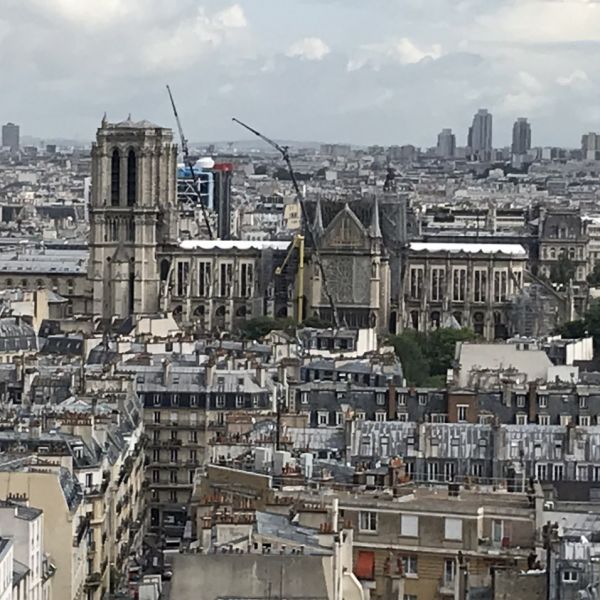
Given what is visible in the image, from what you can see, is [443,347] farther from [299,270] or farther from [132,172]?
[132,172]

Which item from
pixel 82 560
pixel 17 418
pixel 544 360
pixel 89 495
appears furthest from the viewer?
pixel 544 360

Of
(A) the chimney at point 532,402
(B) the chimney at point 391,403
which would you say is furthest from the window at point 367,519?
(A) the chimney at point 532,402

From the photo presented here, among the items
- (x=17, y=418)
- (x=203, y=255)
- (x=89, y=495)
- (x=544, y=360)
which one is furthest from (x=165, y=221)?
(x=89, y=495)

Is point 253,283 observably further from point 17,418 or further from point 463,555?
point 463,555

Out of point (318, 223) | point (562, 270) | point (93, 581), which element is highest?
point (318, 223)

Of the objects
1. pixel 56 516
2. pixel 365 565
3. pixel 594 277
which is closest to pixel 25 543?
pixel 365 565

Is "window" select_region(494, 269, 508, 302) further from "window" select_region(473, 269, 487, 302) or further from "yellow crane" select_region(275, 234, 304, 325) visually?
"yellow crane" select_region(275, 234, 304, 325)

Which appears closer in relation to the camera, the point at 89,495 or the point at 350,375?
the point at 89,495
